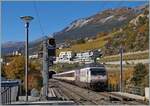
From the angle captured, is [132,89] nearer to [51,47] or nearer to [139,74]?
[139,74]

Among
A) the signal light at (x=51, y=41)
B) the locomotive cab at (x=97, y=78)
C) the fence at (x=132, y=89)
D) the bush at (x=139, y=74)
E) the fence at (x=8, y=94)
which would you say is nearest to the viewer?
the fence at (x=8, y=94)

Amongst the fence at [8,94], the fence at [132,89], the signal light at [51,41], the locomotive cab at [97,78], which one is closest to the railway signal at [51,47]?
the signal light at [51,41]

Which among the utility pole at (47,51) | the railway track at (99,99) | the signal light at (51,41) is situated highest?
the signal light at (51,41)

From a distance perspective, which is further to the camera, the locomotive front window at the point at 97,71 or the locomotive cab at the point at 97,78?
the locomotive front window at the point at 97,71

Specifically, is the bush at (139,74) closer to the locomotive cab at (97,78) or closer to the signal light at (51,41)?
the locomotive cab at (97,78)

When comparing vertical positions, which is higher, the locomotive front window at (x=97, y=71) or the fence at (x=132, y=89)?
the locomotive front window at (x=97, y=71)

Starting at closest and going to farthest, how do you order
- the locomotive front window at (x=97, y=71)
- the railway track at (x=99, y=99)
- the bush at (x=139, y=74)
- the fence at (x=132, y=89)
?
1. the railway track at (x=99, y=99)
2. the fence at (x=132, y=89)
3. the locomotive front window at (x=97, y=71)
4. the bush at (x=139, y=74)

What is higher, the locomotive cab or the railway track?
the locomotive cab

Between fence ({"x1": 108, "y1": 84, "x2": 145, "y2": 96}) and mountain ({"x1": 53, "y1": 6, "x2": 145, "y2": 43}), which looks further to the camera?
mountain ({"x1": 53, "y1": 6, "x2": 145, "y2": 43})

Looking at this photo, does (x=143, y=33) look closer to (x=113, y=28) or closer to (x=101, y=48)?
(x=101, y=48)

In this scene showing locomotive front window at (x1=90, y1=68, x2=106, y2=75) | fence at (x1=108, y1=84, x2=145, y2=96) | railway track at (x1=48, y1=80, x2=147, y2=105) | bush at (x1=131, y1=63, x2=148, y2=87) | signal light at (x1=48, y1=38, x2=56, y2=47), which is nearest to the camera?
signal light at (x1=48, y1=38, x2=56, y2=47)

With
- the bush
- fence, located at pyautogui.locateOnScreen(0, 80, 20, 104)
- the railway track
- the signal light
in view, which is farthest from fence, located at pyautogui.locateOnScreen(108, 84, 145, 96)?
the signal light

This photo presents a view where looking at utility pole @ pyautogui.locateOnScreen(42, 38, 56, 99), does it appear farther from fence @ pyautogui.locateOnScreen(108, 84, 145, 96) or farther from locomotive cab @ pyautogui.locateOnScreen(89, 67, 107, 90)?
locomotive cab @ pyautogui.locateOnScreen(89, 67, 107, 90)

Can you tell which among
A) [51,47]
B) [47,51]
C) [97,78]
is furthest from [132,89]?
[51,47]
